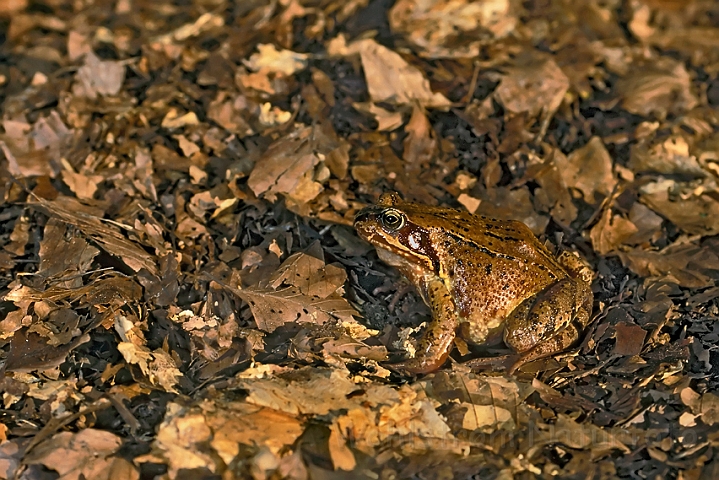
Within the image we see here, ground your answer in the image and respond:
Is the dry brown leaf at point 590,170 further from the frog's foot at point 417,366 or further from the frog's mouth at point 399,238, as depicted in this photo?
the frog's foot at point 417,366

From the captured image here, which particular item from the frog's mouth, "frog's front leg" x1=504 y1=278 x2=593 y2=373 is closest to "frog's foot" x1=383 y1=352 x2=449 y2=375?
"frog's front leg" x1=504 y1=278 x2=593 y2=373

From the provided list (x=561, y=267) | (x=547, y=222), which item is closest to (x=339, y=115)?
(x=547, y=222)

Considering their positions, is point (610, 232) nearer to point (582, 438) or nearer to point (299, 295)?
point (582, 438)

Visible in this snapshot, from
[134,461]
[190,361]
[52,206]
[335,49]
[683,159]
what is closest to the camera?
[134,461]

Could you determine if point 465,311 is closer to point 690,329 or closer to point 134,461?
point 690,329

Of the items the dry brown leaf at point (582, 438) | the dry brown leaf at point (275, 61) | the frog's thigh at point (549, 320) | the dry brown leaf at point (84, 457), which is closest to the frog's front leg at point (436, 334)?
the frog's thigh at point (549, 320)

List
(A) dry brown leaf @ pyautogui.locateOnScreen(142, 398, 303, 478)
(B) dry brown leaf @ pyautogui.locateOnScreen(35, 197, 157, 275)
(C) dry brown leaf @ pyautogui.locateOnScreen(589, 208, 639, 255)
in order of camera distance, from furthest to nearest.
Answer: (C) dry brown leaf @ pyautogui.locateOnScreen(589, 208, 639, 255) → (B) dry brown leaf @ pyautogui.locateOnScreen(35, 197, 157, 275) → (A) dry brown leaf @ pyautogui.locateOnScreen(142, 398, 303, 478)

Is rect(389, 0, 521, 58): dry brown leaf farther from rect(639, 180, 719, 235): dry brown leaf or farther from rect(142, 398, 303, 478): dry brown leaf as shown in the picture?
rect(142, 398, 303, 478): dry brown leaf

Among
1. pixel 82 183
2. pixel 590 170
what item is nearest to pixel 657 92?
pixel 590 170
